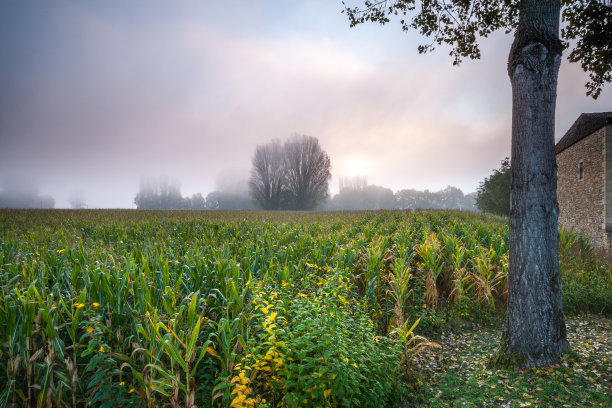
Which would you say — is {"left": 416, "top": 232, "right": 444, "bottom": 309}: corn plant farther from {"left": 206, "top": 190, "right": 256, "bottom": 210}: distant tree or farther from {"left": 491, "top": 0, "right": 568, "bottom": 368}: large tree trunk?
{"left": 206, "top": 190, "right": 256, "bottom": 210}: distant tree

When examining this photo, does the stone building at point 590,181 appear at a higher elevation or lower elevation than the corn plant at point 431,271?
higher

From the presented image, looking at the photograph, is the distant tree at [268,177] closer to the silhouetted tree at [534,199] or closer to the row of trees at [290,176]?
the row of trees at [290,176]

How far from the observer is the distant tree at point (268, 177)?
158 feet

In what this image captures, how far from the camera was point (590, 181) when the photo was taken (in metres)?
13.7

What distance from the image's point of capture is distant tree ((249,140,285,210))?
1897 inches

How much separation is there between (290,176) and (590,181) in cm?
3842

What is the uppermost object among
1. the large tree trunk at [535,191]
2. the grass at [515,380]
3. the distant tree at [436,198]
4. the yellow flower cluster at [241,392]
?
the distant tree at [436,198]

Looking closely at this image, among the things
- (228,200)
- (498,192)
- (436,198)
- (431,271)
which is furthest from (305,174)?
(436,198)

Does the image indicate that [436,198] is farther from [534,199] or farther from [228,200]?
[534,199]

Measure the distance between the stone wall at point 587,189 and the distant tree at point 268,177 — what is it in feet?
121

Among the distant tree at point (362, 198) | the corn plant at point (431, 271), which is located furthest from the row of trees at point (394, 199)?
the corn plant at point (431, 271)

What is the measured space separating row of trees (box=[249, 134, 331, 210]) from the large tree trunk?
4369cm

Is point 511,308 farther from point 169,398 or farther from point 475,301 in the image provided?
point 169,398

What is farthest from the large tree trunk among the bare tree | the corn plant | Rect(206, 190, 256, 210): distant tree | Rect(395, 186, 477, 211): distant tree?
Rect(395, 186, 477, 211): distant tree
